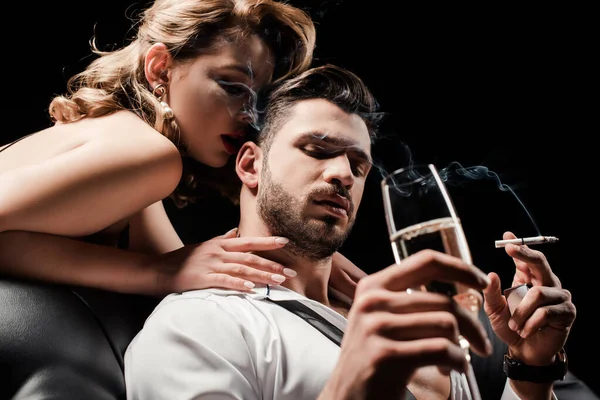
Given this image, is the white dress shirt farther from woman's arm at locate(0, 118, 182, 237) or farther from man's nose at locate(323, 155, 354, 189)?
man's nose at locate(323, 155, 354, 189)

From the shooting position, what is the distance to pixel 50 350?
1414 mm

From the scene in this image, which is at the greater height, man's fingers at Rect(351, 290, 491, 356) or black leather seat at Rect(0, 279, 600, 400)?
man's fingers at Rect(351, 290, 491, 356)

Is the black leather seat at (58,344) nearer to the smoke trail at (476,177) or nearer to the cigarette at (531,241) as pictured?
the cigarette at (531,241)

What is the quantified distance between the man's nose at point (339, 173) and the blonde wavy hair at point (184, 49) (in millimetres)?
517

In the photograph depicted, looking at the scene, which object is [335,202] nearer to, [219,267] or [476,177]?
[219,267]

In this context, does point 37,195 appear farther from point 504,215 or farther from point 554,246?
point 554,246

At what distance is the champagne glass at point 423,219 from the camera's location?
1035 millimetres

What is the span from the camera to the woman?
1630 millimetres

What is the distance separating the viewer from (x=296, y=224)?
1926mm

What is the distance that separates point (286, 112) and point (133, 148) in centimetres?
63

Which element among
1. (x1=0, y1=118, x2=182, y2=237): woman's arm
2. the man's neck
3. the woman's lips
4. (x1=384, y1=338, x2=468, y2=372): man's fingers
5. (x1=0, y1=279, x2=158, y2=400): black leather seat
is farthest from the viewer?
the woman's lips

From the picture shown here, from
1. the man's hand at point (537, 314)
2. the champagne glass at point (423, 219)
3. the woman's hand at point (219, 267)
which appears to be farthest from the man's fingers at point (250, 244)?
the champagne glass at point (423, 219)

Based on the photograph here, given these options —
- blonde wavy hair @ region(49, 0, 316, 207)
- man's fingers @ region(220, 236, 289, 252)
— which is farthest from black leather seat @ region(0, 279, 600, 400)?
blonde wavy hair @ region(49, 0, 316, 207)

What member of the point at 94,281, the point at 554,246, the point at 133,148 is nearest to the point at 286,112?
the point at 133,148
